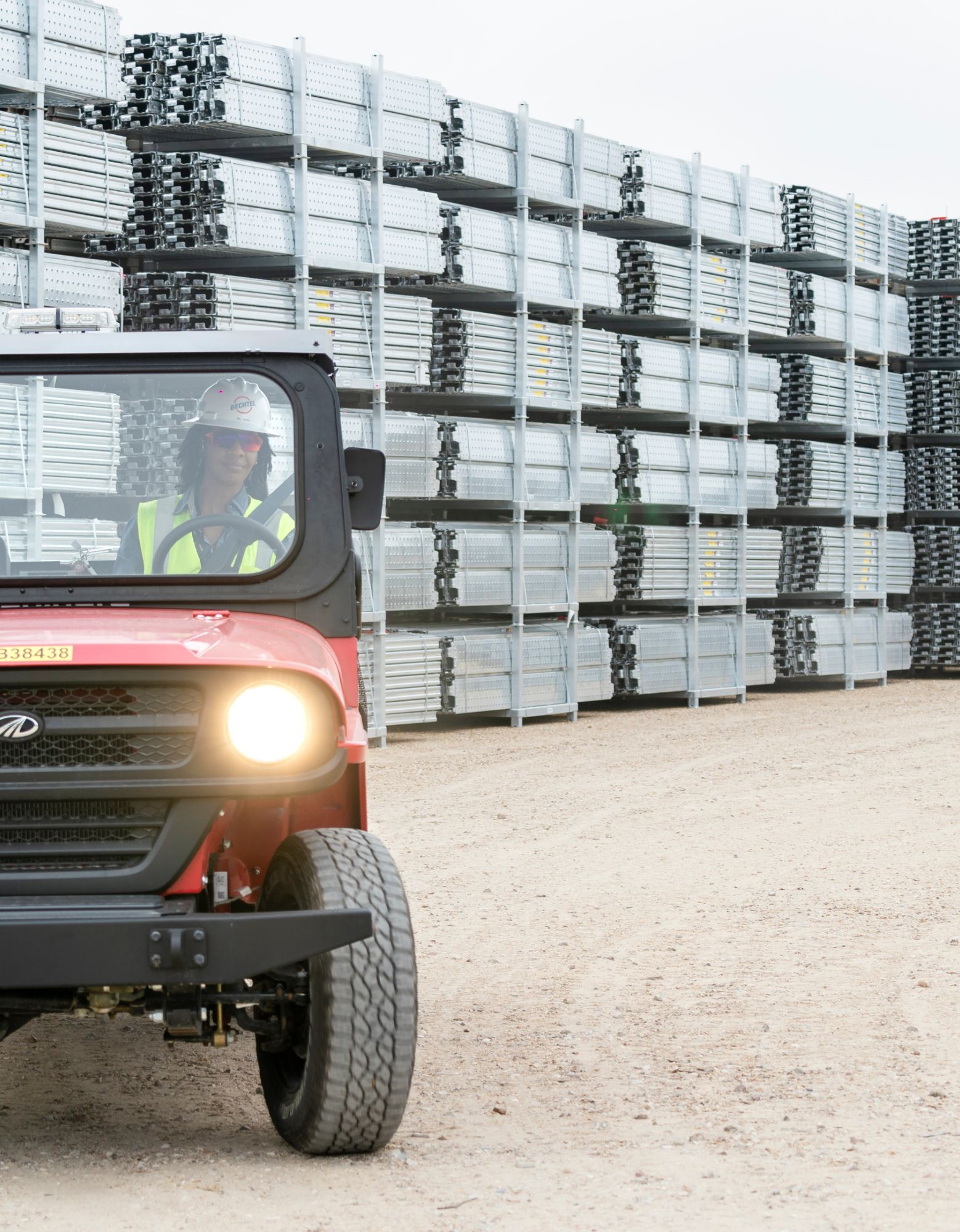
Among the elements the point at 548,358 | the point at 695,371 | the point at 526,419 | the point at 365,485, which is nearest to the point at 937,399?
the point at 695,371

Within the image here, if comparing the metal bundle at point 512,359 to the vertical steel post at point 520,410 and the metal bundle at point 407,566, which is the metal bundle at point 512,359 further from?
Result: the metal bundle at point 407,566

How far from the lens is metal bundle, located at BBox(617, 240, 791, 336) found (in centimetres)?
1788

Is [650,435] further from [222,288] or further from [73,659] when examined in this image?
[73,659]

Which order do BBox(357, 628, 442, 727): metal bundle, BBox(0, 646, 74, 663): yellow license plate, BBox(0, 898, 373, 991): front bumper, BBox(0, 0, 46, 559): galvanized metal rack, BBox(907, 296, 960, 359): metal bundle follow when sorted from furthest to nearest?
1. BBox(907, 296, 960, 359): metal bundle
2. BBox(357, 628, 442, 727): metal bundle
3. BBox(0, 0, 46, 559): galvanized metal rack
4. BBox(0, 646, 74, 663): yellow license plate
5. BBox(0, 898, 373, 991): front bumper

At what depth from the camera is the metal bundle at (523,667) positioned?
51.2 feet

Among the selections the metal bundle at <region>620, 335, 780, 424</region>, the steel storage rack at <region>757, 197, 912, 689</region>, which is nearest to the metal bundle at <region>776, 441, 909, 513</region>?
the steel storage rack at <region>757, 197, 912, 689</region>

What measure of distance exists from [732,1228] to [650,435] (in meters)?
14.3

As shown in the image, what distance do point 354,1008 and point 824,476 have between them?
1696cm

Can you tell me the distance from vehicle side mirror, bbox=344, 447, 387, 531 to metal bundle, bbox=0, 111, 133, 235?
24.9ft

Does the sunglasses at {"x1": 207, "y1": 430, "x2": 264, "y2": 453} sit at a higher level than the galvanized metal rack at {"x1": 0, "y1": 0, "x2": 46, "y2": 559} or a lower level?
lower

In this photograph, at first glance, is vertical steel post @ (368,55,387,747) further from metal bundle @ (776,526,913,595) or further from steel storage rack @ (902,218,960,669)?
steel storage rack @ (902,218,960,669)

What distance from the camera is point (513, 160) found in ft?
53.5

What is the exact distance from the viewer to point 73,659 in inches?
166

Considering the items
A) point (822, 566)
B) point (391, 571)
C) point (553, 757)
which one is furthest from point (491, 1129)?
point (822, 566)
